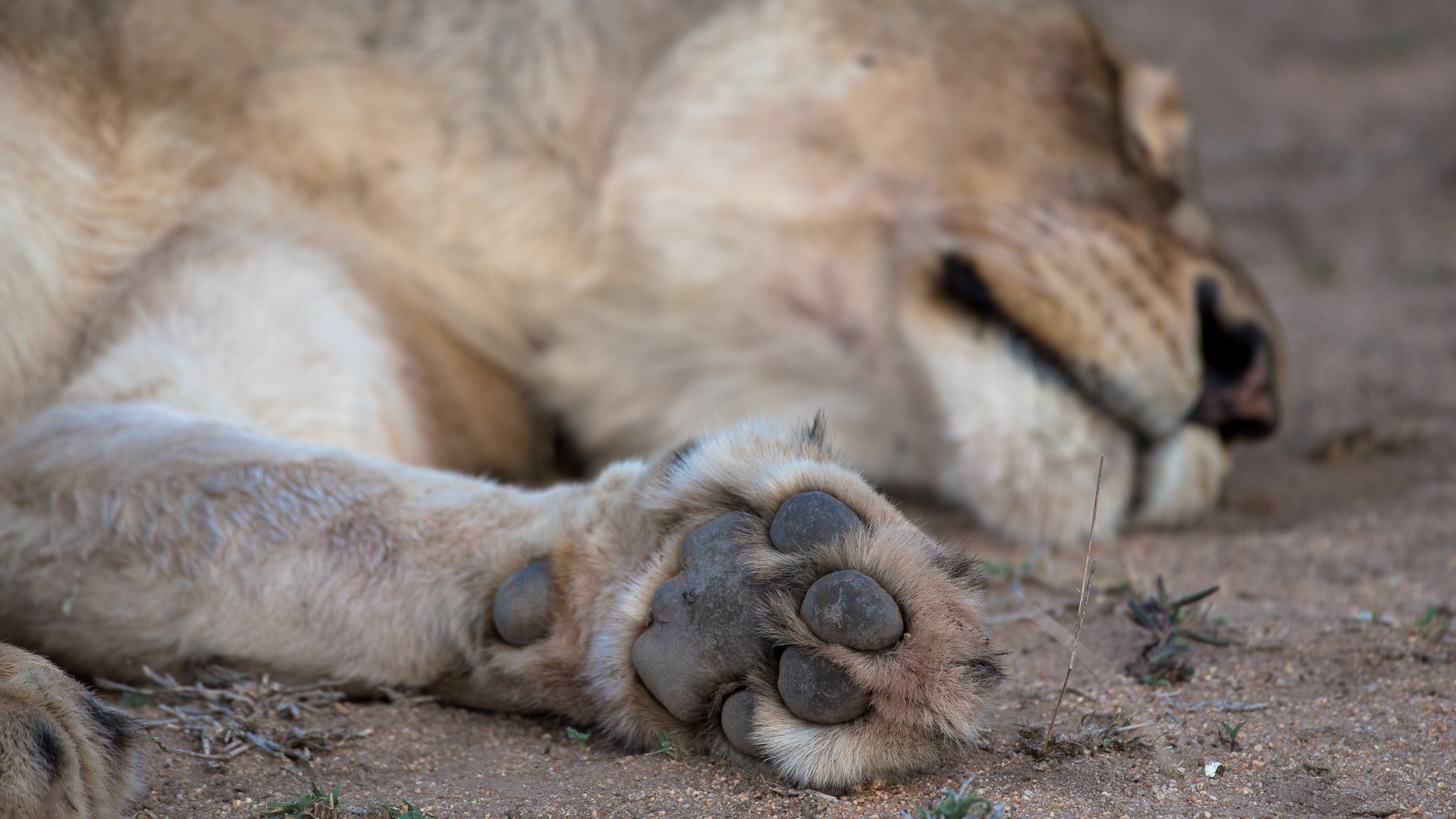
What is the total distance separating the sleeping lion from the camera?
1.67 meters

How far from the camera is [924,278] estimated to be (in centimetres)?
245

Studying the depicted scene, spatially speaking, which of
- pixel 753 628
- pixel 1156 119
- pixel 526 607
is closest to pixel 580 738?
pixel 526 607

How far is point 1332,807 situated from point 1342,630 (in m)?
0.56

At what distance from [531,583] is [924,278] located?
3.81ft

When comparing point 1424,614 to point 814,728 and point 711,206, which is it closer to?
point 814,728

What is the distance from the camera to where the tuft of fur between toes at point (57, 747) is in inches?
47.2

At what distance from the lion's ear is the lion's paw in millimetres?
1608

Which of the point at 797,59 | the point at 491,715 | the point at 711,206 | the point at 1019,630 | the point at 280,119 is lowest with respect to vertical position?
the point at 1019,630

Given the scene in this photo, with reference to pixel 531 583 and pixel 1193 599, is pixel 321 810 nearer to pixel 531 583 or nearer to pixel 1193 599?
pixel 531 583

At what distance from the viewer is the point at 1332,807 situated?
1.33 meters

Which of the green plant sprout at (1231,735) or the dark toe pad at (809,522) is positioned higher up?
the dark toe pad at (809,522)

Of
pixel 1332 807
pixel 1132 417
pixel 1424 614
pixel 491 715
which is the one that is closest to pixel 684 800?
pixel 491 715

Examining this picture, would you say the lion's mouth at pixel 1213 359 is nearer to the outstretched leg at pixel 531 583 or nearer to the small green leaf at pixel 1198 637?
the small green leaf at pixel 1198 637

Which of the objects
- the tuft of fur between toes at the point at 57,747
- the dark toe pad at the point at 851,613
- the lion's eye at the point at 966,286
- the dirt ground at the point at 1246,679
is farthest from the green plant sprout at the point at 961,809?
the lion's eye at the point at 966,286
